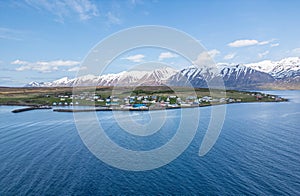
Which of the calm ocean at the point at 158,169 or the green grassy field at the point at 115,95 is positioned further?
the green grassy field at the point at 115,95

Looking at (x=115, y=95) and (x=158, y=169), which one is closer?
(x=158, y=169)

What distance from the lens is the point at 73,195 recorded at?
15992 mm

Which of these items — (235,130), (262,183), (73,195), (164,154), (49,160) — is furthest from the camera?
(235,130)

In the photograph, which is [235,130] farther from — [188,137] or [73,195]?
[73,195]

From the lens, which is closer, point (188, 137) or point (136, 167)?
point (136, 167)

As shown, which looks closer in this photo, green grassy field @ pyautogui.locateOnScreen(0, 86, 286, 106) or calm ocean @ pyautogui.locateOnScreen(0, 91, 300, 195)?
calm ocean @ pyautogui.locateOnScreen(0, 91, 300, 195)

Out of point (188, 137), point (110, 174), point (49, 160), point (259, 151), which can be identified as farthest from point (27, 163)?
point (259, 151)

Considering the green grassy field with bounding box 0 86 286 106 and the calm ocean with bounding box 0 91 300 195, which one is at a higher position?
the green grassy field with bounding box 0 86 286 106

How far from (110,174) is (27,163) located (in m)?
8.08

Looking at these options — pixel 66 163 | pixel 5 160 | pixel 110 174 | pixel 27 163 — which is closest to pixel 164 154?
pixel 110 174

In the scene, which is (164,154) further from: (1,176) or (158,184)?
(1,176)

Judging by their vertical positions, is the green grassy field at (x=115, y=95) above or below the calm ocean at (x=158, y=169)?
above

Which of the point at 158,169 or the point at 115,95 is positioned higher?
the point at 115,95

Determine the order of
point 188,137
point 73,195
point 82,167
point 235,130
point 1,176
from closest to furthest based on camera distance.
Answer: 1. point 73,195
2. point 1,176
3. point 82,167
4. point 188,137
5. point 235,130
